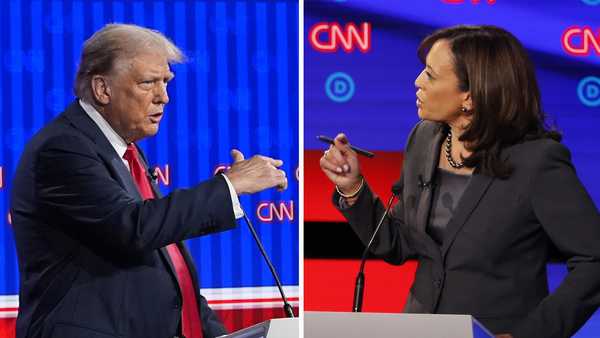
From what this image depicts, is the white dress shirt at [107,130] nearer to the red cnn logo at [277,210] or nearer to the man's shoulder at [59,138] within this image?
the man's shoulder at [59,138]

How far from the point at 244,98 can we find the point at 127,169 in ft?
1.91

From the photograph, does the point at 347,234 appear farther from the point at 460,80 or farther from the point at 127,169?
the point at 127,169

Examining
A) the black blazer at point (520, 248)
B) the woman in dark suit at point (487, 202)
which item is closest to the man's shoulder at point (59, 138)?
the woman in dark suit at point (487, 202)

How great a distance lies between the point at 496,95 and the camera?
6.90ft

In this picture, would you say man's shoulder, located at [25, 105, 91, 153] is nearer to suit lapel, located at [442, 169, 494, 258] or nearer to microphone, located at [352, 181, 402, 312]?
microphone, located at [352, 181, 402, 312]

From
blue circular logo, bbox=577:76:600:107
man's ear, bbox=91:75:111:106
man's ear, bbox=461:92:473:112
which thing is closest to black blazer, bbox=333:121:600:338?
man's ear, bbox=461:92:473:112

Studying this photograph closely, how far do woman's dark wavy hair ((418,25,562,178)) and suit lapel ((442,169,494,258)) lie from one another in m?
0.03

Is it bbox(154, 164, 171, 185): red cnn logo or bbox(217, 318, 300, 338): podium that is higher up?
bbox(154, 164, 171, 185): red cnn logo

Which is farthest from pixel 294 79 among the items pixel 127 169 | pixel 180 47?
pixel 127 169

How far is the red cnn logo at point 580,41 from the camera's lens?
228 centimetres

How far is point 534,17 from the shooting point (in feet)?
7.43

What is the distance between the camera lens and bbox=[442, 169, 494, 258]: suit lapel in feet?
6.84

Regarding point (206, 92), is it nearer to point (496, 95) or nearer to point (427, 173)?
point (427, 173)

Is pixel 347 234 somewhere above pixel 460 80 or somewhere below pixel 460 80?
below
